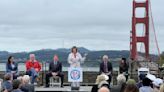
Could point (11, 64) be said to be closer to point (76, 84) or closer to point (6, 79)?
point (76, 84)

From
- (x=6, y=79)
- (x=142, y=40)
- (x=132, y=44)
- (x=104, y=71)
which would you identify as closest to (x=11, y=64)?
(x=104, y=71)

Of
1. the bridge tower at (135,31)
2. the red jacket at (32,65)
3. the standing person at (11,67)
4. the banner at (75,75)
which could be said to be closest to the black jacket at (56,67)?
the red jacket at (32,65)

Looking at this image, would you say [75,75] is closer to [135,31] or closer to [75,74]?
[75,74]

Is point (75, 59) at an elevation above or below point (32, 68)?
above

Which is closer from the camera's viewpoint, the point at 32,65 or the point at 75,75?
the point at 75,75

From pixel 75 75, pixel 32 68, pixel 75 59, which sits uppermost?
pixel 75 59

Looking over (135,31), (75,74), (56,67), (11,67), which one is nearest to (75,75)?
(75,74)

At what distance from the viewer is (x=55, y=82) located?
16906 millimetres

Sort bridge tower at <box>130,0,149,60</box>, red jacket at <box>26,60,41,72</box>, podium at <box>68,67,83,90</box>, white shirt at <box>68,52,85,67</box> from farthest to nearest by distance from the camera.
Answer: bridge tower at <box>130,0,149,60</box>, red jacket at <box>26,60,41,72</box>, white shirt at <box>68,52,85,67</box>, podium at <box>68,67,83,90</box>

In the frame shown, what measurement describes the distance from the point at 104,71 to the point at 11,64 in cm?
264

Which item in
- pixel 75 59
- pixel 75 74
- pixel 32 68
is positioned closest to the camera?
pixel 75 74

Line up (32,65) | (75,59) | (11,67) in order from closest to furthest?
(75,59) → (11,67) → (32,65)

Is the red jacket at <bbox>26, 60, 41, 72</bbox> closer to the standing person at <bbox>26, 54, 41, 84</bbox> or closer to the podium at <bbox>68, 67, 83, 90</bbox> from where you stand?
the standing person at <bbox>26, 54, 41, 84</bbox>

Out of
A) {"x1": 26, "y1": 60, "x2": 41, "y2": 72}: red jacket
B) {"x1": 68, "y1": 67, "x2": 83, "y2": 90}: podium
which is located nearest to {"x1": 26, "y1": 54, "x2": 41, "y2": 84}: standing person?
{"x1": 26, "y1": 60, "x2": 41, "y2": 72}: red jacket
